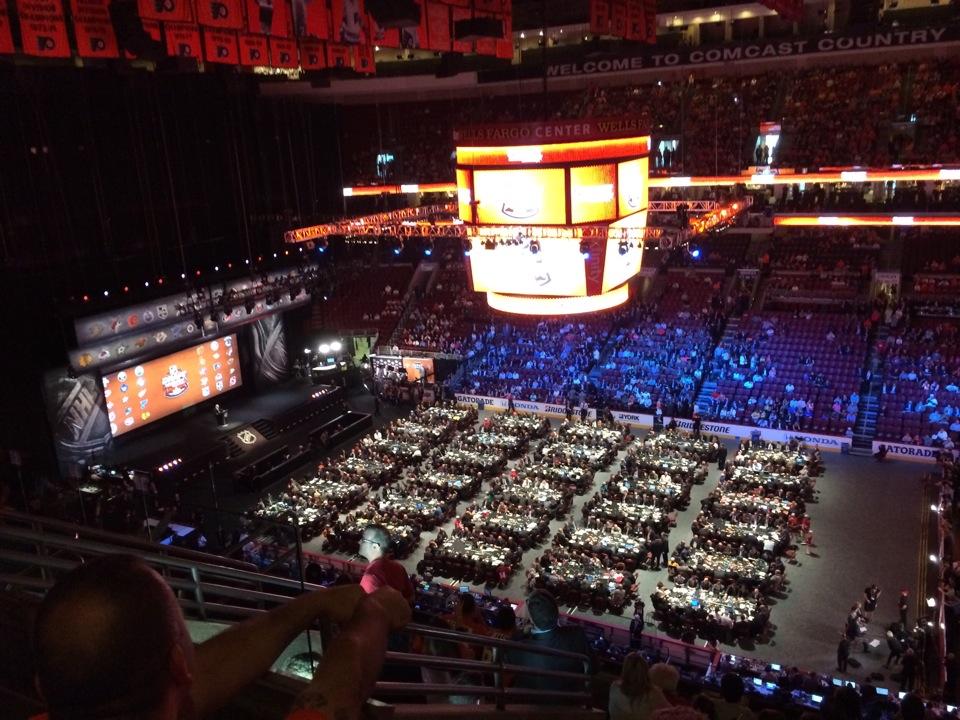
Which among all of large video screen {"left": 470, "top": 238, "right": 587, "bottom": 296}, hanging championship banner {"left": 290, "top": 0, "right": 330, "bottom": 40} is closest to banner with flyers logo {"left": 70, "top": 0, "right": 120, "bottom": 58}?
hanging championship banner {"left": 290, "top": 0, "right": 330, "bottom": 40}

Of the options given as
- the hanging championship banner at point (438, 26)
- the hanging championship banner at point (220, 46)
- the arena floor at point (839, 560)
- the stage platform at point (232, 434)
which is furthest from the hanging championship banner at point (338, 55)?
→ the stage platform at point (232, 434)

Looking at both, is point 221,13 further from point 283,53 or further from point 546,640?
point 546,640

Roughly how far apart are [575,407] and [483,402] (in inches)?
140

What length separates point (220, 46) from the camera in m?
12.3

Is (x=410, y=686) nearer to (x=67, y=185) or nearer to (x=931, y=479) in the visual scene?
(x=931, y=479)

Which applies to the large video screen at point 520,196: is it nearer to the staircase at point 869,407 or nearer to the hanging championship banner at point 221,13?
the hanging championship banner at point 221,13

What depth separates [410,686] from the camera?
114 inches

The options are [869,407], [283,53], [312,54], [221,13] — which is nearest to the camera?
[221,13]

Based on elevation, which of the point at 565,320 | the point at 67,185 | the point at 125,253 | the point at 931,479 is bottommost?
the point at 931,479

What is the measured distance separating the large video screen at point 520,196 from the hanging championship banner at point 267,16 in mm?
3747

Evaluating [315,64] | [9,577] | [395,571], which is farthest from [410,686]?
[315,64]

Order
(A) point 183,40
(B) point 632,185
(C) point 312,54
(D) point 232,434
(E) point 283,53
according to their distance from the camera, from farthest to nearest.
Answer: (D) point 232,434 → (C) point 312,54 → (E) point 283,53 → (B) point 632,185 → (A) point 183,40

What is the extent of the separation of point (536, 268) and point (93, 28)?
749 cm

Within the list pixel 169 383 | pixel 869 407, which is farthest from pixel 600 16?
pixel 169 383
